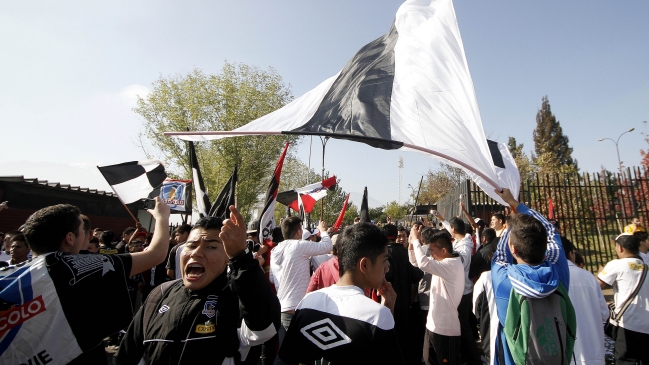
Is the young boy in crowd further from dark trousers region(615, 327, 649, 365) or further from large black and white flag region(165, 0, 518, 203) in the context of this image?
dark trousers region(615, 327, 649, 365)

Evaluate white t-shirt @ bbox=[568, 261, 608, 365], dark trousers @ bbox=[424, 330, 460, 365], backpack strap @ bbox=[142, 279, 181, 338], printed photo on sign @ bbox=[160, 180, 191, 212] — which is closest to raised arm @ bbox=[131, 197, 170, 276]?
backpack strap @ bbox=[142, 279, 181, 338]

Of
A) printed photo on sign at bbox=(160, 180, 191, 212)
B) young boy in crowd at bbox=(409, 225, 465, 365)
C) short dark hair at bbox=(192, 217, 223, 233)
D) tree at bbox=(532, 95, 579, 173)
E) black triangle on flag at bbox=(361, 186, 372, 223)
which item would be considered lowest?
young boy in crowd at bbox=(409, 225, 465, 365)

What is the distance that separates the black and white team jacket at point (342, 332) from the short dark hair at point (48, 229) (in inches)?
63.8

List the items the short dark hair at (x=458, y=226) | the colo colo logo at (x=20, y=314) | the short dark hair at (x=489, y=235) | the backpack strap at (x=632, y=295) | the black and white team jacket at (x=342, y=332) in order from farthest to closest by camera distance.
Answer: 1. the short dark hair at (x=489, y=235)
2. the short dark hair at (x=458, y=226)
3. the backpack strap at (x=632, y=295)
4. the colo colo logo at (x=20, y=314)
5. the black and white team jacket at (x=342, y=332)

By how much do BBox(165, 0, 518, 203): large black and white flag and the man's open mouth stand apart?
1679 mm

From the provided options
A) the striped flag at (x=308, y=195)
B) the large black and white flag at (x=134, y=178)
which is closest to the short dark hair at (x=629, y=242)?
the striped flag at (x=308, y=195)

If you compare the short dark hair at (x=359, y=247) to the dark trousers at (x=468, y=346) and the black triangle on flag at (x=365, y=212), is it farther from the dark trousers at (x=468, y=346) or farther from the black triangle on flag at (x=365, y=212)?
the black triangle on flag at (x=365, y=212)

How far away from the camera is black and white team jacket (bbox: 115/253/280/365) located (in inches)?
67.5

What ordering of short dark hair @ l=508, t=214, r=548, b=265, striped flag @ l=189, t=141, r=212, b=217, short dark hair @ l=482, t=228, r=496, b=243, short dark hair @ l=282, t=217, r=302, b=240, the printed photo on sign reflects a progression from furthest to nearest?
the printed photo on sign → short dark hair @ l=482, t=228, r=496, b=243 → short dark hair @ l=282, t=217, r=302, b=240 → striped flag @ l=189, t=141, r=212, b=217 → short dark hair @ l=508, t=214, r=548, b=265

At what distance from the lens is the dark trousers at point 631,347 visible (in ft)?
13.2

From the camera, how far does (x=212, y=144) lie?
24.1 meters

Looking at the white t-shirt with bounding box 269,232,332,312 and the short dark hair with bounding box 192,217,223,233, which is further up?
the short dark hair with bounding box 192,217,223,233

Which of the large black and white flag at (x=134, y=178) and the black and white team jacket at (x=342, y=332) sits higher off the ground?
the large black and white flag at (x=134, y=178)

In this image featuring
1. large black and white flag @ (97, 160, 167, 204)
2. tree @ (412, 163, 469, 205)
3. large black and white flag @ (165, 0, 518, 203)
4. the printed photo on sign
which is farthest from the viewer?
tree @ (412, 163, 469, 205)
